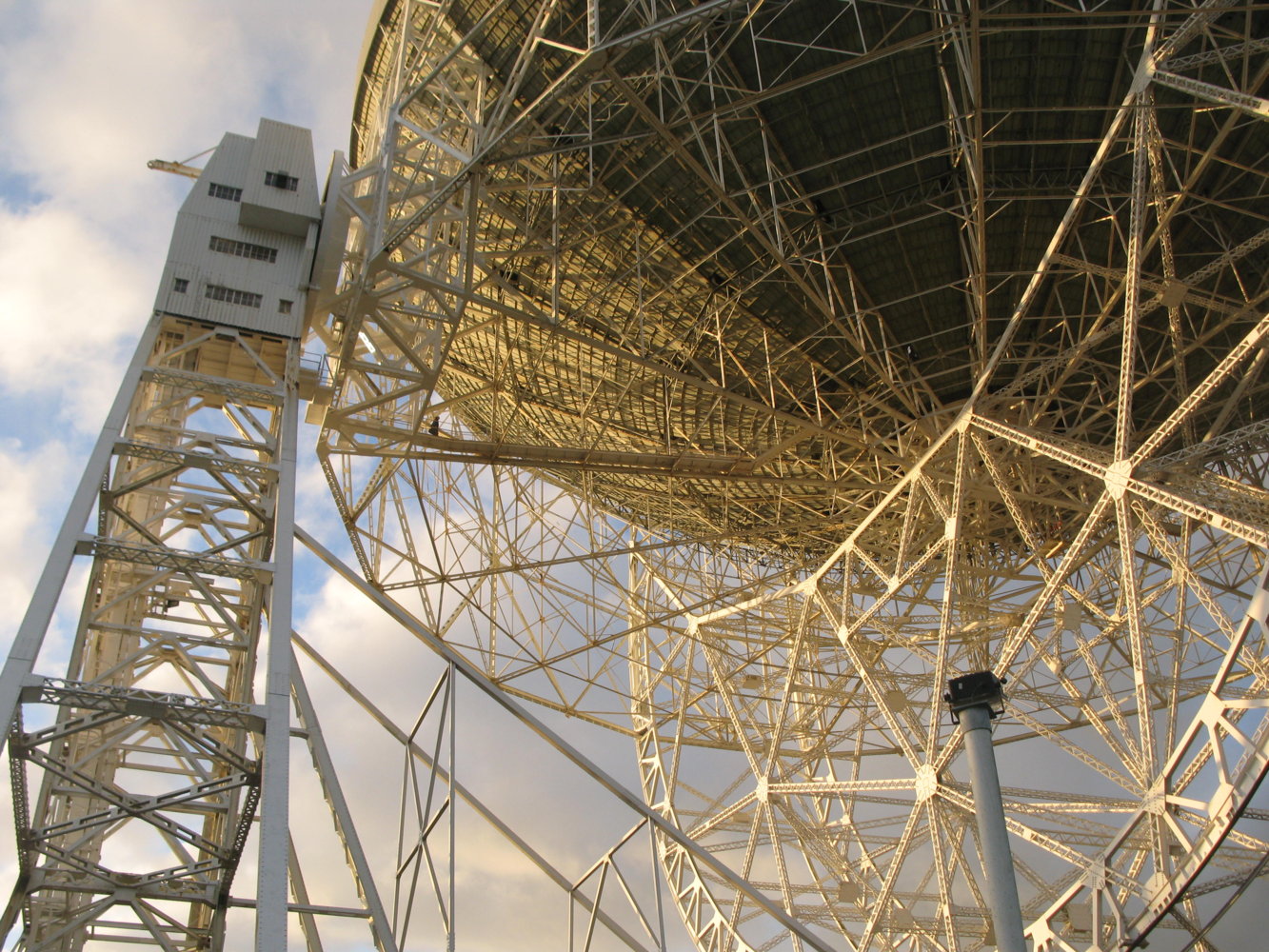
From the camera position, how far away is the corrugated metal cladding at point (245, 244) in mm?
21578

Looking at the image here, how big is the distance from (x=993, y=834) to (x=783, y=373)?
46.1 feet

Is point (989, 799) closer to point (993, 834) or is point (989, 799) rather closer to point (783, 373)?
point (993, 834)

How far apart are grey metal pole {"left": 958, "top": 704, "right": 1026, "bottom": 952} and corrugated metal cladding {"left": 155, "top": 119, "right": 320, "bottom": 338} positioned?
1356 centimetres

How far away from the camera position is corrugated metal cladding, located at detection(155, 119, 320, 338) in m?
21.6

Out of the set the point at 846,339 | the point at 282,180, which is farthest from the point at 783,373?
the point at 282,180

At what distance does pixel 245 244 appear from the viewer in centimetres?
2234

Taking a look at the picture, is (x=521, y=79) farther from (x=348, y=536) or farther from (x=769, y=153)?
(x=348, y=536)

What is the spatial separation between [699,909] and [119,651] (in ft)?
65.8

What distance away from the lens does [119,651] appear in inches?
794

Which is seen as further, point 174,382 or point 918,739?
point 918,739

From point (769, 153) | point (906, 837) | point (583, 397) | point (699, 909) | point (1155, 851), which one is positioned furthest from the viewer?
point (699, 909)

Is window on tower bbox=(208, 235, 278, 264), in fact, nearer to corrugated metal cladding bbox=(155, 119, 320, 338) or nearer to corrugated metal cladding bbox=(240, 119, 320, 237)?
corrugated metal cladding bbox=(155, 119, 320, 338)

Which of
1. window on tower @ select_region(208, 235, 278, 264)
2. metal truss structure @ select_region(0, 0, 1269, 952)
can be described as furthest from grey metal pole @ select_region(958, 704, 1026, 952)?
window on tower @ select_region(208, 235, 278, 264)

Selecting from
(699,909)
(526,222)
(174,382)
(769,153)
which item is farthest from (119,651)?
(699,909)
